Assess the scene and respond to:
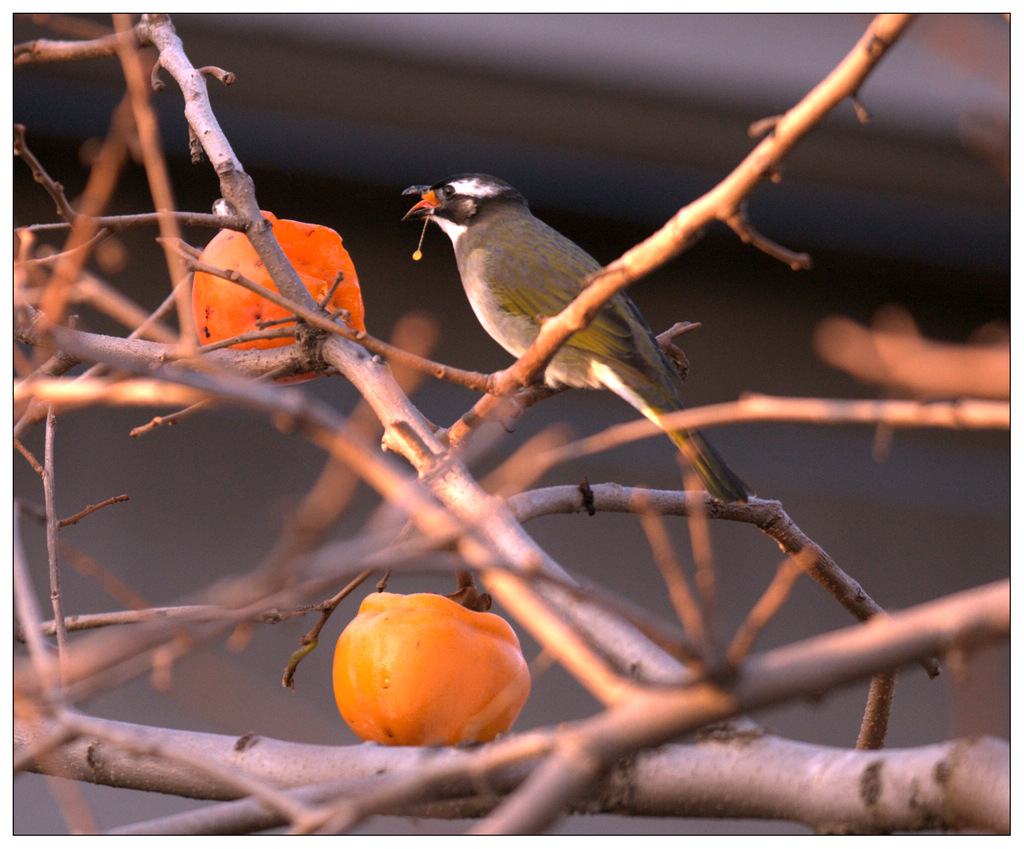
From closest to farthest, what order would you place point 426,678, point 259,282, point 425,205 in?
point 426,678 → point 259,282 → point 425,205

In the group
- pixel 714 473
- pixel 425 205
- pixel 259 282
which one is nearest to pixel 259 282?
pixel 259 282

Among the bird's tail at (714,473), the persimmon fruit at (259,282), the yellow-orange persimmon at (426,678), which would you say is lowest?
the yellow-orange persimmon at (426,678)

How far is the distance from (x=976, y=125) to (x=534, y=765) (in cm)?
57

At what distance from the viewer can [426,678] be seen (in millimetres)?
1100

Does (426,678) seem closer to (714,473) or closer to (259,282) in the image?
(259,282)

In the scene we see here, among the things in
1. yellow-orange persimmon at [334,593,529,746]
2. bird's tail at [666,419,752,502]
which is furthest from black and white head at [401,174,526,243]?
yellow-orange persimmon at [334,593,529,746]

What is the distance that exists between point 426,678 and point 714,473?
3.15 ft

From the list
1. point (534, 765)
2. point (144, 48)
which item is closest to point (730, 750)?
point (534, 765)

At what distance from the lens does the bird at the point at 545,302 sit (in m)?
2.20

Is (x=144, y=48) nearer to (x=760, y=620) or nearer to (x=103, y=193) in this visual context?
(x=103, y=193)

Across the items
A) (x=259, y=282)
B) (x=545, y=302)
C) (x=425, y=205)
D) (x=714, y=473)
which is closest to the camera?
(x=259, y=282)

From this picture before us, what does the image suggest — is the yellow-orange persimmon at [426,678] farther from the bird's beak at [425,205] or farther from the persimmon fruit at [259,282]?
the bird's beak at [425,205]

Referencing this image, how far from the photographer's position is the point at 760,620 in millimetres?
528

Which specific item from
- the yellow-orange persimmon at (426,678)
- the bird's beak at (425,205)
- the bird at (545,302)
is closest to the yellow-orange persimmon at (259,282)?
the yellow-orange persimmon at (426,678)
